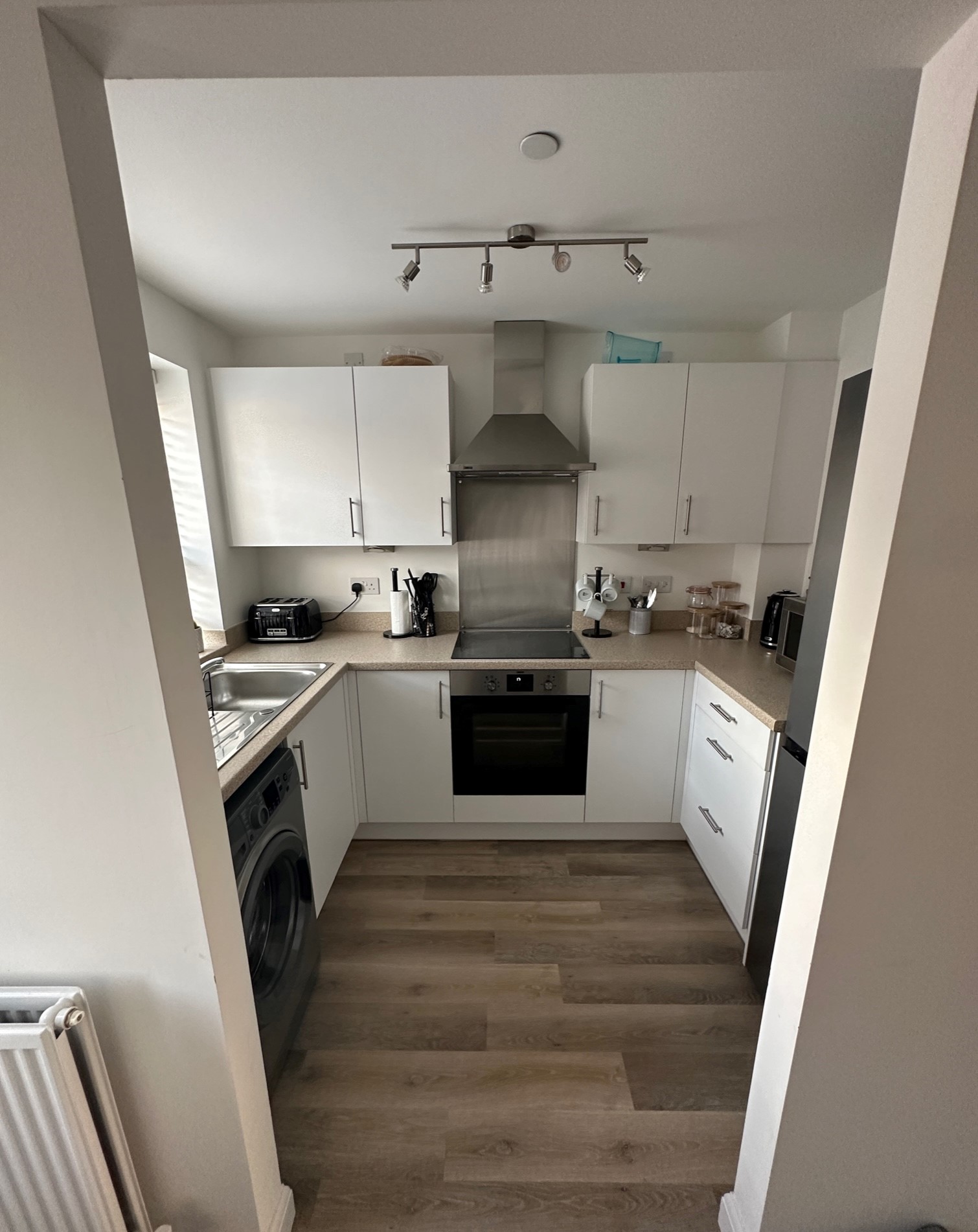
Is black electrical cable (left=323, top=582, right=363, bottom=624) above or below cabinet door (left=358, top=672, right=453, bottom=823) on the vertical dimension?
above

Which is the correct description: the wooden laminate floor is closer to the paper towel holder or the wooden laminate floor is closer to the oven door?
the oven door

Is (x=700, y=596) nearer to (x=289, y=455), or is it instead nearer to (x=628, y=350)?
(x=628, y=350)

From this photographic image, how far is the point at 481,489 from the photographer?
2391 millimetres

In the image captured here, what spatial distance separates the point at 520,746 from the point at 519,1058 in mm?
1017

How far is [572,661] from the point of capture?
1.95 meters

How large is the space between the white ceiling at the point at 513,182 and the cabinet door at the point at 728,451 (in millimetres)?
294

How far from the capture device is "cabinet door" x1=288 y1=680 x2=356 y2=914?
5.22 feet

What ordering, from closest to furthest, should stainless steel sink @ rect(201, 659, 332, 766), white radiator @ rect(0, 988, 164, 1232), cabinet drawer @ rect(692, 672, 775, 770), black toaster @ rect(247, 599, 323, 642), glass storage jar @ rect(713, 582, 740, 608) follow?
white radiator @ rect(0, 988, 164, 1232) → cabinet drawer @ rect(692, 672, 775, 770) → stainless steel sink @ rect(201, 659, 332, 766) → black toaster @ rect(247, 599, 323, 642) → glass storage jar @ rect(713, 582, 740, 608)

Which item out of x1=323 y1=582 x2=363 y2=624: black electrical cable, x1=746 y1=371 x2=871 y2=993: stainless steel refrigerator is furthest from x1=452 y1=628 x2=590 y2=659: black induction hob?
x1=746 y1=371 x2=871 y2=993: stainless steel refrigerator

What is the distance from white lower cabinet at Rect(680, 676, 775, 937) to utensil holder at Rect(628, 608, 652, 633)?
1.46 feet

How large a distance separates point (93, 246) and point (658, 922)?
2.35 m

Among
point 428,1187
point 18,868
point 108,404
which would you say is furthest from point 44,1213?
point 108,404

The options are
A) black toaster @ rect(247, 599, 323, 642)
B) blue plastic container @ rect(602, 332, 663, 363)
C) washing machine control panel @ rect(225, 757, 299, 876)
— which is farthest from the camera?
black toaster @ rect(247, 599, 323, 642)

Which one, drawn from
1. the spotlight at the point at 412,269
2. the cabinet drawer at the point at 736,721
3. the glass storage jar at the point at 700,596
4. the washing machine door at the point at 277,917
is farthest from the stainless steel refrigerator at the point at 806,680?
the washing machine door at the point at 277,917
